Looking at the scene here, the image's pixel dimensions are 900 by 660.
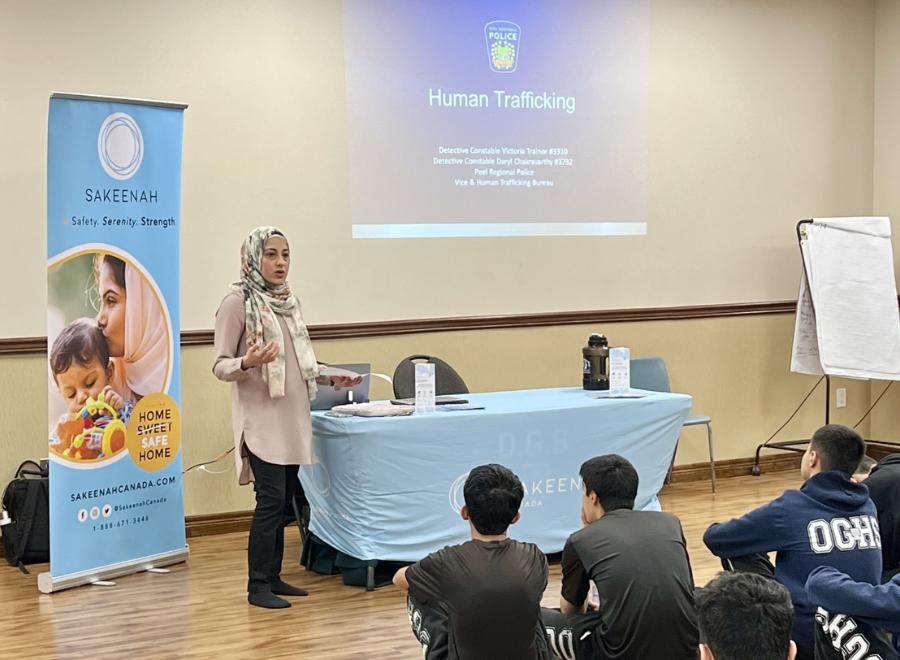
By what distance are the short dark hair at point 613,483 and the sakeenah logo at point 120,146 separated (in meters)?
2.85

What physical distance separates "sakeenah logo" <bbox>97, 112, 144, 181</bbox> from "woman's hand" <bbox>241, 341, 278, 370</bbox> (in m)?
1.18

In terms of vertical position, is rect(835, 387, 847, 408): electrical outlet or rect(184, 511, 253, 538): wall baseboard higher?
rect(835, 387, 847, 408): electrical outlet

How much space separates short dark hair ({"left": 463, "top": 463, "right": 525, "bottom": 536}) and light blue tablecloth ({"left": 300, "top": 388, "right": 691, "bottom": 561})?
1619 millimetres

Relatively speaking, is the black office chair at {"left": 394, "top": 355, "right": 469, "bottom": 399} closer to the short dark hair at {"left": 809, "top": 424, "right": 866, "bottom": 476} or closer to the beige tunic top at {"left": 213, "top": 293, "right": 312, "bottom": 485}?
the beige tunic top at {"left": 213, "top": 293, "right": 312, "bottom": 485}

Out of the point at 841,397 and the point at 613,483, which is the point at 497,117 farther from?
the point at 613,483

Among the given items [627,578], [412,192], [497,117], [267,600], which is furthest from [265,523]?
[497,117]

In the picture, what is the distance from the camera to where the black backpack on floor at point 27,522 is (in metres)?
5.13

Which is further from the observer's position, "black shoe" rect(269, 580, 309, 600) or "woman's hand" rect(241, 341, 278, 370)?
"black shoe" rect(269, 580, 309, 600)

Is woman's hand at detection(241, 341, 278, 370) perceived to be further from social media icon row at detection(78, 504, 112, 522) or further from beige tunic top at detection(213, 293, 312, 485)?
social media icon row at detection(78, 504, 112, 522)

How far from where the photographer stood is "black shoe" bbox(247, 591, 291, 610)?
4441 millimetres

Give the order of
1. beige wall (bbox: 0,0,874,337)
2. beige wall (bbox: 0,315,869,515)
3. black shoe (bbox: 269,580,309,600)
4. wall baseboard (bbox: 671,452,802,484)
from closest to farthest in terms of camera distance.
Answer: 1. black shoe (bbox: 269,580,309,600)
2. beige wall (bbox: 0,0,874,337)
3. beige wall (bbox: 0,315,869,515)
4. wall baseboard (bbox: 671,452,802,484)

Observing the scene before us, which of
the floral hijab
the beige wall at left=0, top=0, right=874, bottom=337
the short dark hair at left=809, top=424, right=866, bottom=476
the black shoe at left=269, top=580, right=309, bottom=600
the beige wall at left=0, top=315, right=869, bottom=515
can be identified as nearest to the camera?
the short dark hair at left=809, top=424, right=866, bottom=476

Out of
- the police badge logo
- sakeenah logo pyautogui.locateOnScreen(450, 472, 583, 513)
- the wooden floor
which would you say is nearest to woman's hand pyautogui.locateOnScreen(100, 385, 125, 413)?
the wooden floor

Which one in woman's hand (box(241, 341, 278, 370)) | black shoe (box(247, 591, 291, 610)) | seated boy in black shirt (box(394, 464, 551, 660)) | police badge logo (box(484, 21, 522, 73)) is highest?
police badge logo (box(484, 21, 522, 73))
